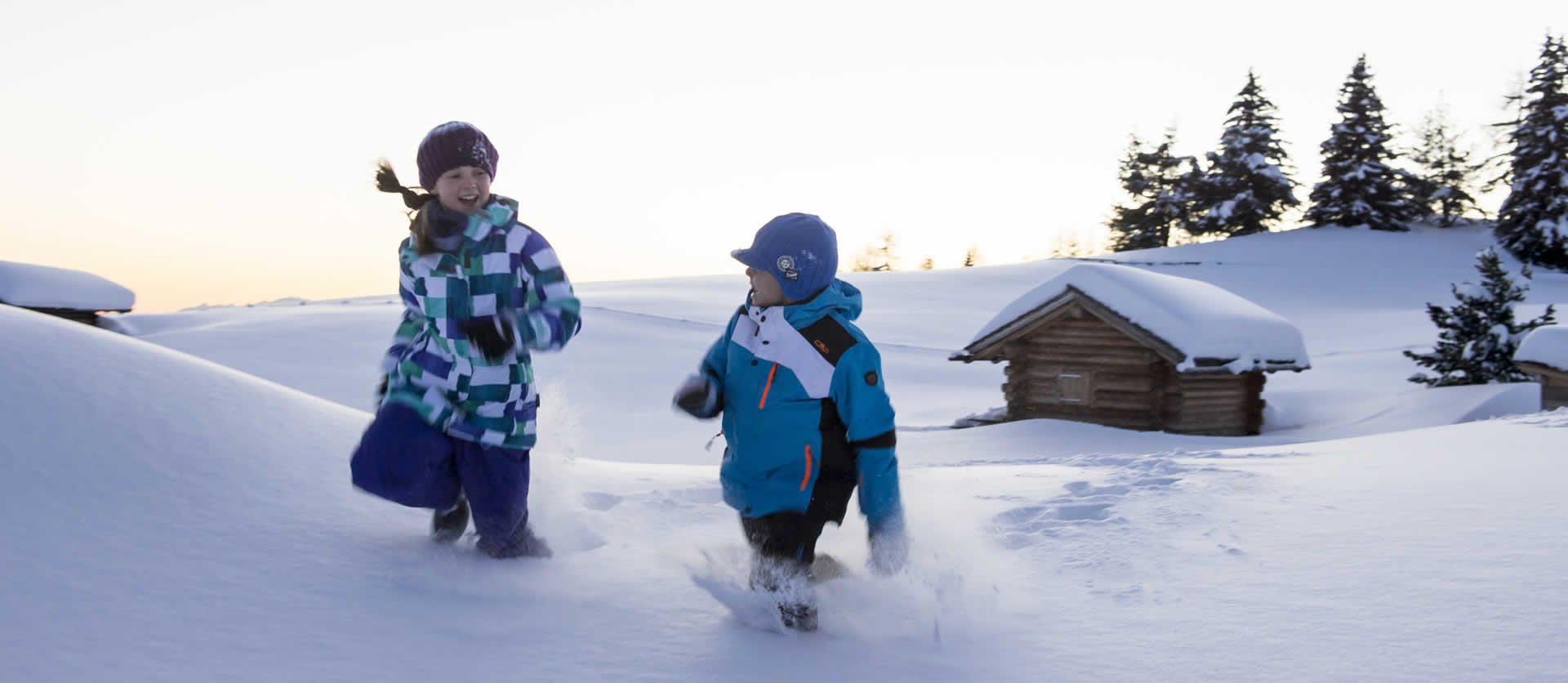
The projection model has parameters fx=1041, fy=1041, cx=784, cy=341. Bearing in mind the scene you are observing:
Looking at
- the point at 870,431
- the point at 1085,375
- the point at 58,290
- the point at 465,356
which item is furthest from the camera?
the point at 58,290

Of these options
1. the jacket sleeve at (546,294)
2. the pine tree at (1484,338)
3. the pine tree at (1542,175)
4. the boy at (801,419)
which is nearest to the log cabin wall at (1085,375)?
the pine tree at (1484,338)

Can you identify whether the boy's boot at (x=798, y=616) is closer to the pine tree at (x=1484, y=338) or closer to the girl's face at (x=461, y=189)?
the girl's face at (x=461, y=189)

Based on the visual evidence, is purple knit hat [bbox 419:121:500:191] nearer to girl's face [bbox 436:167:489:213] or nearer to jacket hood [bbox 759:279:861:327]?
girl's face [bbox 436:167:489:213]

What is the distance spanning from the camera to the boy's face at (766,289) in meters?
3.22

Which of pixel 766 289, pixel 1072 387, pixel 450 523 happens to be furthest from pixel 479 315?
pixel 1072 387

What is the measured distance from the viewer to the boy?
10.0 feet

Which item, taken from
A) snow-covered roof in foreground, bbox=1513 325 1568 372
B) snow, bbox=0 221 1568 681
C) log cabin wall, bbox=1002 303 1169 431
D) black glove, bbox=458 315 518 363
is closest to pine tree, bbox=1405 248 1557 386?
snow-covered roof in foreground, bbox=1513 325 1568 372

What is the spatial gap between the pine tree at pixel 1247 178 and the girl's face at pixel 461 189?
42.4 metres

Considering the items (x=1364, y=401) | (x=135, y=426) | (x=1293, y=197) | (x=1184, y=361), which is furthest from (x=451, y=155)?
(x=1293, y=197)

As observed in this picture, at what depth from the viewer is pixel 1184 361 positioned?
13.4m

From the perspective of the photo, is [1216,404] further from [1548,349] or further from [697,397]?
[697,397]

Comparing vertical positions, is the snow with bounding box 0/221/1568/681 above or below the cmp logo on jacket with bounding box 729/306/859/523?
below

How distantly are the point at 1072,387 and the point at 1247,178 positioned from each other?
104 feet

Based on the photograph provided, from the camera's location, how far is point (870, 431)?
120 inches
